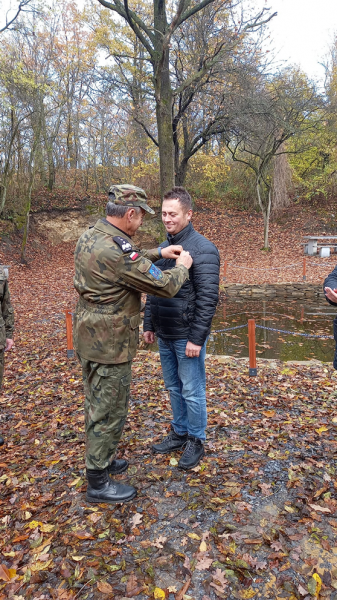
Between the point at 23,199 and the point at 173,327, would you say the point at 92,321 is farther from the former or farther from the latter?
the point at 23,199

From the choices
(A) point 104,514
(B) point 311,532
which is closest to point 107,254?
(A) point 104,514

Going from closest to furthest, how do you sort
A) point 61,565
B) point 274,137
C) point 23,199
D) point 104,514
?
point 61,565, point 104,514, point 274,137, point 23,199

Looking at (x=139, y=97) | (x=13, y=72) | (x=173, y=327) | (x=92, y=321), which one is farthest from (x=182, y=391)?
(x=139, y=97)

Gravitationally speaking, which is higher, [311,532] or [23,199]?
[23,199]

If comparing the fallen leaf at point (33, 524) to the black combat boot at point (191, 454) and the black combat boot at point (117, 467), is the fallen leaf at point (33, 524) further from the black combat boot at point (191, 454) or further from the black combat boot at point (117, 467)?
the black combat boot at point (191, 454)

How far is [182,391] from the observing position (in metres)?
3.03

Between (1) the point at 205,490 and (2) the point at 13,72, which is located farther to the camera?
(2) the point at 13,72

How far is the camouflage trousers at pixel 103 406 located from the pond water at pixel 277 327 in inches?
169

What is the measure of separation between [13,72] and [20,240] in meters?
7.53

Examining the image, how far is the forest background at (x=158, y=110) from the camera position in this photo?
40.9 feet

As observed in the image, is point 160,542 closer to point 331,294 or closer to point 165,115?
point 331,294

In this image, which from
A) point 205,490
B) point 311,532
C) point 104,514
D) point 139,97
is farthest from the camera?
point 139,97

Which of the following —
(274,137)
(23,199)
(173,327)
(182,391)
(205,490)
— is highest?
(274,137)

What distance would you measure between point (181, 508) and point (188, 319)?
142 cm
